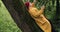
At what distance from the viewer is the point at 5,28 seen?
9289 millimetres

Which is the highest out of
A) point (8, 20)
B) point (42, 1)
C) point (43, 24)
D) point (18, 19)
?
point (8, 20)

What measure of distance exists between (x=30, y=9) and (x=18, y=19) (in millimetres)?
331

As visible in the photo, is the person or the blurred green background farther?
the blurred green background

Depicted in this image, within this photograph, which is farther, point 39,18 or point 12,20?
point 12,20

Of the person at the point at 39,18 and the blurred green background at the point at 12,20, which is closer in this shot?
the person at the point at 39,18

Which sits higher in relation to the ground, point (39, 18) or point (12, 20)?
point (12, 20)

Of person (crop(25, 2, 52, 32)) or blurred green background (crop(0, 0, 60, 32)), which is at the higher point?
blurred green background (crop(0, 0, 60, 32))

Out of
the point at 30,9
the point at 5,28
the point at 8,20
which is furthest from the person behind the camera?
the point at 8,20

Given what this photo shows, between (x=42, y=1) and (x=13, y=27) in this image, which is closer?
(x=42, y=1)

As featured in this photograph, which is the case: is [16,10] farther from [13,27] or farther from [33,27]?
[13,27]

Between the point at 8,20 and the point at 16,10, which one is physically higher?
the point at 8,20

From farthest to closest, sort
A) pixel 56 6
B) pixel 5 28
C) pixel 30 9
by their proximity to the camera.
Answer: pixel 5 28 < pixel 56 6 < pixel 30 9

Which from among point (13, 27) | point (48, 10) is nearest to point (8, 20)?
point (13, 27)

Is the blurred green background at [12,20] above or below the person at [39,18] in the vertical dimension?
above
